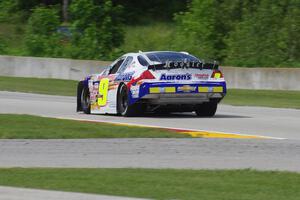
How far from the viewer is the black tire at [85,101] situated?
20.9 metres

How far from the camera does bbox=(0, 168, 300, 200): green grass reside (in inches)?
366

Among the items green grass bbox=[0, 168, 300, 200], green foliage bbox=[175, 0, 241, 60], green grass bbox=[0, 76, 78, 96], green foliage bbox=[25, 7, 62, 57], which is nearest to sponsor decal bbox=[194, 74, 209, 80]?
green grass bbox=[0, 168, 300, 200]

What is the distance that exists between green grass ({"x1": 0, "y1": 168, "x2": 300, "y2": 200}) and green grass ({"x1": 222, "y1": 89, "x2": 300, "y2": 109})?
12.3 m

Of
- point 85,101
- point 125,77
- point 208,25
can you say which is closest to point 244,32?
point 208,25

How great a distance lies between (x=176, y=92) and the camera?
18.4 metres

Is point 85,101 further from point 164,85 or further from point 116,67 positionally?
point 164,85

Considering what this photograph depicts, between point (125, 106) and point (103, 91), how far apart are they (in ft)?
3.37

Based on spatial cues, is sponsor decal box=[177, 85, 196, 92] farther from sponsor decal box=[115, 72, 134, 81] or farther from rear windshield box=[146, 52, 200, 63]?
sponsor decal box=[115, 72, 134, 81]

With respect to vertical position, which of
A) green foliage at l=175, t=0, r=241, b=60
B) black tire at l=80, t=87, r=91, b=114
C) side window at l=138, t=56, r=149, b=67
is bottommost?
green foliage at l=175, t=0, r=241, b=60

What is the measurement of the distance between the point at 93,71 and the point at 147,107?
49.6ft

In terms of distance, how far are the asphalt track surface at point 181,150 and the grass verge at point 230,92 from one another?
254 inches

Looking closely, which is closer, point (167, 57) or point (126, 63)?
point (167, 57)

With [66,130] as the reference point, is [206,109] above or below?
below

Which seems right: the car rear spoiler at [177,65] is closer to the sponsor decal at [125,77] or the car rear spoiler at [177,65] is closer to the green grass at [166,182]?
the sponsor decal at [125,77]
